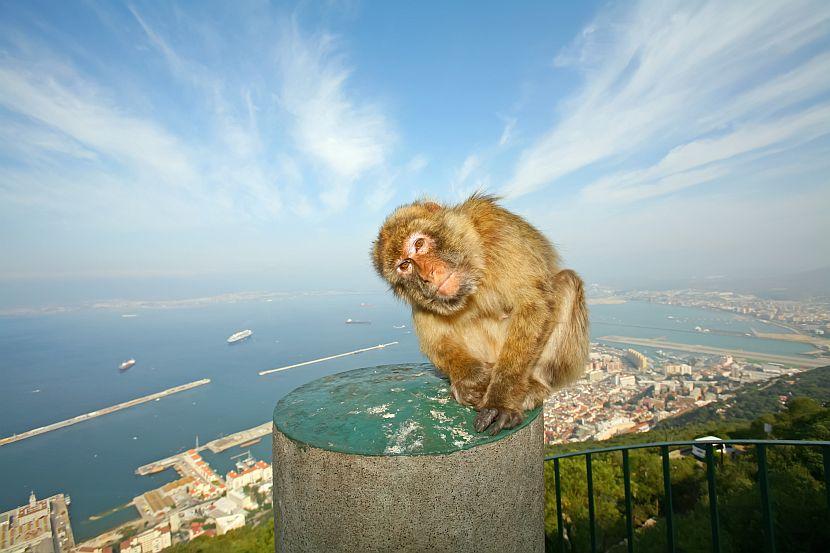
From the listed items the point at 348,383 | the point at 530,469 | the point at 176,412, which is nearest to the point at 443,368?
the point at 348,383

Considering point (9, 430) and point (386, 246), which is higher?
point (386, 246)

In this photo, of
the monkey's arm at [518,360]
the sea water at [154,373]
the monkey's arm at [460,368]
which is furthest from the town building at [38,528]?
the monkey's arm at [518,360]

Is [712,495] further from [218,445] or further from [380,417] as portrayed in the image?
[218,445]

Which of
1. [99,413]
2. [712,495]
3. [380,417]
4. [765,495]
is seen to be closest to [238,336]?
[99,413]

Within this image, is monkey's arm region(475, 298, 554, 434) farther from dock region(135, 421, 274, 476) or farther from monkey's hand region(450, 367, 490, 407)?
dock region(135, 421, 274, 476)

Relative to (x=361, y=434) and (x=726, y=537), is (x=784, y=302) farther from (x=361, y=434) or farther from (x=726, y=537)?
(x=361, y=434)

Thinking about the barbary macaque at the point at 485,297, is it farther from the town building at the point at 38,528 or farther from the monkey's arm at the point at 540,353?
the town building at the point at 38,528

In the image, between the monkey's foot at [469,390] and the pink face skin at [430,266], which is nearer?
the monkey's foot at [469,390]
